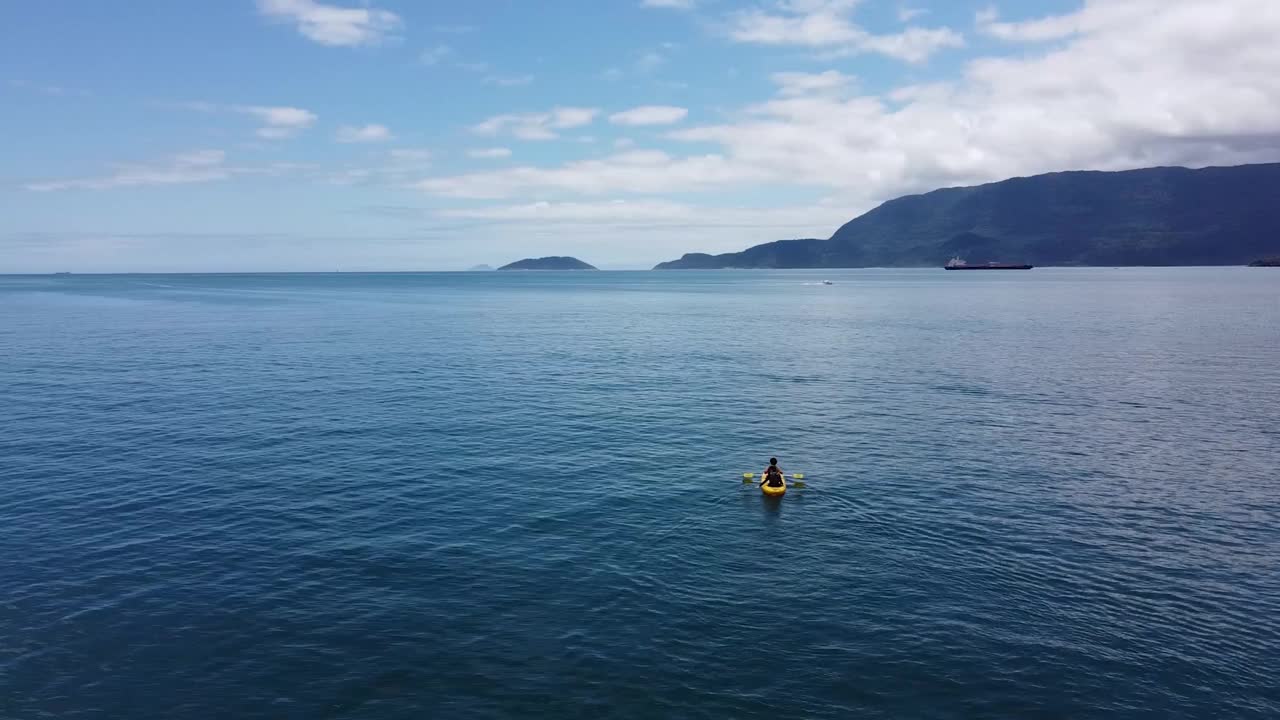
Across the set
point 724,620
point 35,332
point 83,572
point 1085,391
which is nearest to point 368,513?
point 83,572

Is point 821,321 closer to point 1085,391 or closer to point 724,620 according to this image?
point 1085,391

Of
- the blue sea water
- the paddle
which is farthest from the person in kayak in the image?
the paddle

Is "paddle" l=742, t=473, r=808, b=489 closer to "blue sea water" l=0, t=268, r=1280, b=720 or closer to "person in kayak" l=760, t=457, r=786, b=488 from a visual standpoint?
"blue sea water" l=0, t=268, r=1280, b=720

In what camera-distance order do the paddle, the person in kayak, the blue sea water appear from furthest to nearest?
1. the paddle
2. the person in kayak
3. the blue sea water

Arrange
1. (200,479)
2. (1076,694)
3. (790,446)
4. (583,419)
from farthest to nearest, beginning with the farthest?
(583,419) < (790,446) < (200,479) < (1076,694)

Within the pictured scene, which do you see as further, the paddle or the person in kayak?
the paddle

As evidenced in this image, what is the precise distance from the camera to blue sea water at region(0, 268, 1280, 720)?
89.9ft

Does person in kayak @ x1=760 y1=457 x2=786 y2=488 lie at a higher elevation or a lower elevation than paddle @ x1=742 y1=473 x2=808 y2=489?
higher

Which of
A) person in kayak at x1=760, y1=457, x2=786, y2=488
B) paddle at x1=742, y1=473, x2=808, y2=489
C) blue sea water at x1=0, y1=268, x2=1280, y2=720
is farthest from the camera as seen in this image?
paddle at x1=742, y1=473, x2=808, y2=489

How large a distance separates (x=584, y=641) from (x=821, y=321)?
157915mm

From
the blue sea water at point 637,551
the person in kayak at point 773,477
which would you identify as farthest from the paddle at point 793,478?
the person in kayak at point 773,477

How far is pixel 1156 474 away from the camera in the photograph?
5166 cm

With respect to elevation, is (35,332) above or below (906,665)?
above

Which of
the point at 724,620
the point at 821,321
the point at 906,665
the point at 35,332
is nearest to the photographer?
the point at 906,665
